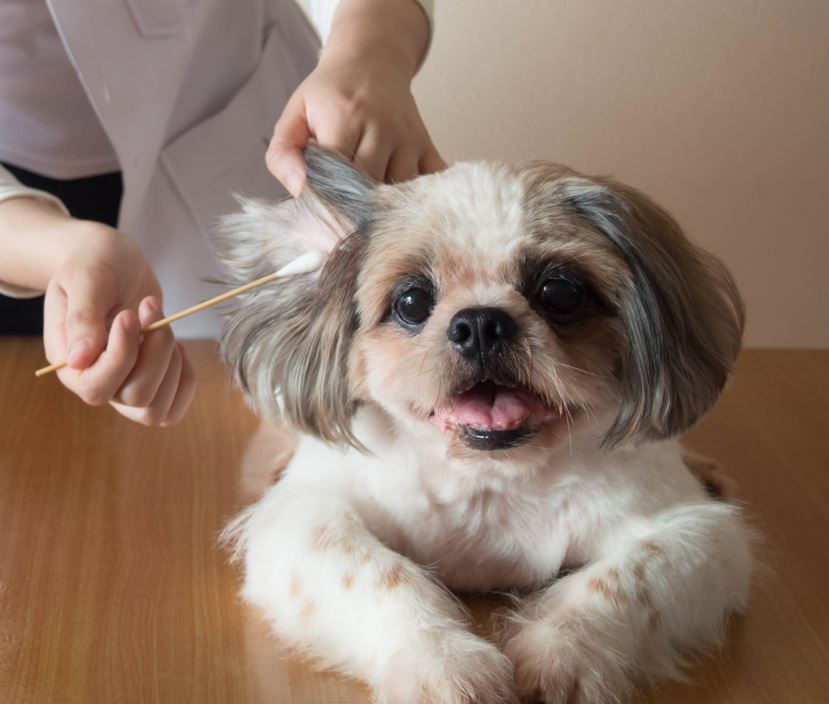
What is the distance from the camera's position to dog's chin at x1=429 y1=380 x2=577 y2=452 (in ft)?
3.32

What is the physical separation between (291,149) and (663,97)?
161cm

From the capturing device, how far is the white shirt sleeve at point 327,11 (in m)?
1.56

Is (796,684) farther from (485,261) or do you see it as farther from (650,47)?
(650,47)

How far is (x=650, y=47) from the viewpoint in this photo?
2.63 m

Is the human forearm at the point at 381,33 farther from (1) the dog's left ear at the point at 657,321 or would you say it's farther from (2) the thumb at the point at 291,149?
(1) the dog's left ear at the point at 657,321

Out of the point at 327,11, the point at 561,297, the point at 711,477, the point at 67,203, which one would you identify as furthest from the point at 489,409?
the point at 67,203

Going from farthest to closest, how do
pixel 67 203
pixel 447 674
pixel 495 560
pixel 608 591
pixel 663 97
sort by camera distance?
pixel 663 97, pixel 67 203, pixel 495 560, pixel 608 591, pixel 447 674

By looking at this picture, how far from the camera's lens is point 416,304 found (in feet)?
3.47

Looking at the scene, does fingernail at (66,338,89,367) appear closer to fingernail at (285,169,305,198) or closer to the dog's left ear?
fingernail at (285,169,305,198)

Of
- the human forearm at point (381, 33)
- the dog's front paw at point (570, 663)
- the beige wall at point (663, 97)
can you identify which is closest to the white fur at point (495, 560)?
the dog's front paw at point (570, 663)

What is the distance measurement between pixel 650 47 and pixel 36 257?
1.74 meters

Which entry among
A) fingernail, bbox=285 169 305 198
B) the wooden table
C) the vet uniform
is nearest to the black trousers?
the vet uniform

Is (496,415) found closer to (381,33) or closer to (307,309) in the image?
(307,309)

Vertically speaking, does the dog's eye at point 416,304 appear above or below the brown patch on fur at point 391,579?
above
